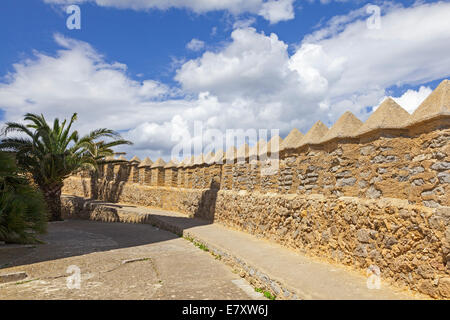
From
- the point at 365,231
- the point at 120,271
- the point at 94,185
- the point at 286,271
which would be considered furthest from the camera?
the point at 94,185

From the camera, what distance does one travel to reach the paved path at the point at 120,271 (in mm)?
5176

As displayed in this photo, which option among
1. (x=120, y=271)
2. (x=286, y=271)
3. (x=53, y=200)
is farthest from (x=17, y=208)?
(x=53, y=200)

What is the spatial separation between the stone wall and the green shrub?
558 centimetres

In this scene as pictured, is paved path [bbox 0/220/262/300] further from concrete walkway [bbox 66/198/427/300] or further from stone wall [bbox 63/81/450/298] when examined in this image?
stone wall [bbox 63/81/450/298]

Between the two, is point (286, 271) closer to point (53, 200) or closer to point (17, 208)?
point (17, 208)

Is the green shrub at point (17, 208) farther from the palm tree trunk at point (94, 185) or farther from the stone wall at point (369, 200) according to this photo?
the palm tree trunk at point (94, 185)

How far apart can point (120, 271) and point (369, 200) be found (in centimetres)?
460

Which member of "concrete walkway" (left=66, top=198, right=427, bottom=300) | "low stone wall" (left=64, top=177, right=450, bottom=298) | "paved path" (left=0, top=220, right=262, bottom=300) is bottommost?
"paved path" (left=0, top=220, right=262, bottom=300)

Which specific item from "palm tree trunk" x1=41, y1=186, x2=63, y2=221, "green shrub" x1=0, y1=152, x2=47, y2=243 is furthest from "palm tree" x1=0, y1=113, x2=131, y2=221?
"green shrub" x1=0, y1=152, x2=47, y2=243

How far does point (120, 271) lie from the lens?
21.4ft

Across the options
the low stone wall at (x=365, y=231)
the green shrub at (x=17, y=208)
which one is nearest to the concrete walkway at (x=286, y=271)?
the low stone wall at (x=365, y=231)

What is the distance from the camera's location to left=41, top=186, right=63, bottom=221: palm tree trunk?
15406mm

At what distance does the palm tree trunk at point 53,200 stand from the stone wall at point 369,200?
31.5 ft
